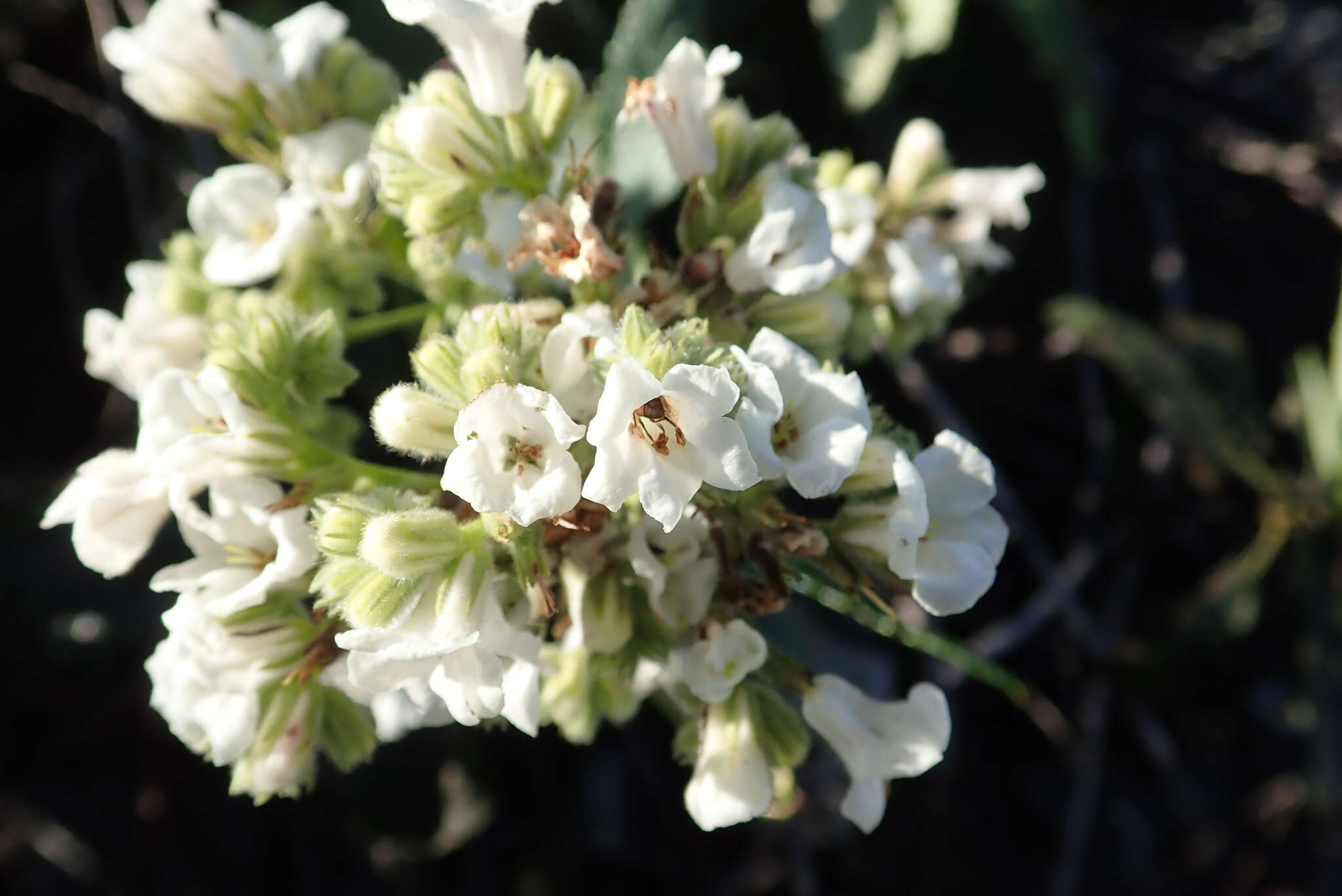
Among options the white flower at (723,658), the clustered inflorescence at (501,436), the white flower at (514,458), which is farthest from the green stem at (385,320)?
the white flower at (723,658)

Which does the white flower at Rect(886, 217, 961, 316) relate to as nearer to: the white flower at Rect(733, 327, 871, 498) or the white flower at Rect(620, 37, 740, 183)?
the white flower at Rect(620, 37, 740, 183)

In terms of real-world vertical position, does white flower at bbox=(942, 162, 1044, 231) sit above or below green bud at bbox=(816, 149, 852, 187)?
below

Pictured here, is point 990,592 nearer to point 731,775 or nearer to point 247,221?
point 731,775

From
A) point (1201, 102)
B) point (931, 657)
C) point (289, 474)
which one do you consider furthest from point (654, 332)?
point (1201, 102)

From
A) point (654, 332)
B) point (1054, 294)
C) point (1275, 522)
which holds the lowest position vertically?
point (1275, 522)

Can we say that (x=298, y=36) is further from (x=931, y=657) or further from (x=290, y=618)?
(x=931, y=657)

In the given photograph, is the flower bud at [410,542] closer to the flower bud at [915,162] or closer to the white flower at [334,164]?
the white flower at [334,164]

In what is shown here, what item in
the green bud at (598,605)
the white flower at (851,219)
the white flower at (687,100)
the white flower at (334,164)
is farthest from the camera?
the white flower at (851,219)

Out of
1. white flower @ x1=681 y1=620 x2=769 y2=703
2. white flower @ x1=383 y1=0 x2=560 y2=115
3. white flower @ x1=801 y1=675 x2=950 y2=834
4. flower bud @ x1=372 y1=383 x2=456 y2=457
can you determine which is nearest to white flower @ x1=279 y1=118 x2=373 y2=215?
white flower @ x1=383 y1=0 x2=560 y2=115
